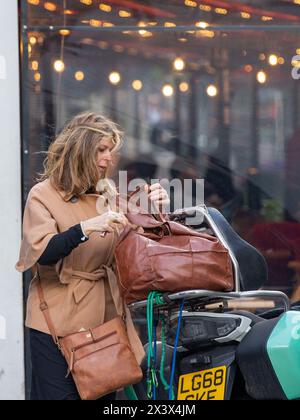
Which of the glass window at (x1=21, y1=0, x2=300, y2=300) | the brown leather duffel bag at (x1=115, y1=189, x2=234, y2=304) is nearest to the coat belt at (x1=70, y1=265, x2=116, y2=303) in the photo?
the brown leather duffel bag at (x1=115, y1=189, x2=234, y2=304)

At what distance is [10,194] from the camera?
218 inches

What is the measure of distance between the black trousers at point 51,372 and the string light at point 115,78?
76.3 inches

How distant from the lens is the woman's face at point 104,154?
13.3ft

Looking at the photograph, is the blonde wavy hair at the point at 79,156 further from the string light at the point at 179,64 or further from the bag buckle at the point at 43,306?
the string light at the point at 179,64

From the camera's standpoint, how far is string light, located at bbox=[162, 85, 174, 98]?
17.9 ft

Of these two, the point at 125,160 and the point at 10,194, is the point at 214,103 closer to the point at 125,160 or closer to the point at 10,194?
the point at 125,160

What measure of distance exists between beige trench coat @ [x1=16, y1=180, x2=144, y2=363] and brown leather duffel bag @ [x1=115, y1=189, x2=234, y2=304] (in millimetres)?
268

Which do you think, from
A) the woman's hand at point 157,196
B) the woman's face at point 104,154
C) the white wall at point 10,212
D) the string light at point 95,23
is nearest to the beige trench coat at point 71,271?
the woman's face at point 104,154

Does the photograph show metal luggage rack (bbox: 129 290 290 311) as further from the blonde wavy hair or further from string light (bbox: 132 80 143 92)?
string light (bbox: 132 80 143 92)

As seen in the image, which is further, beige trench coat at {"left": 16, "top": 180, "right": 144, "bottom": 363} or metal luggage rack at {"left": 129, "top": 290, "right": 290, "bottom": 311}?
beige trench coat at {"left": 16, "top": 180, "right": 144, "bottom": 363}

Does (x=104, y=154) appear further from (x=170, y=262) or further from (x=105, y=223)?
(x=170, y=262)

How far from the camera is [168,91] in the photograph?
5.47 m
